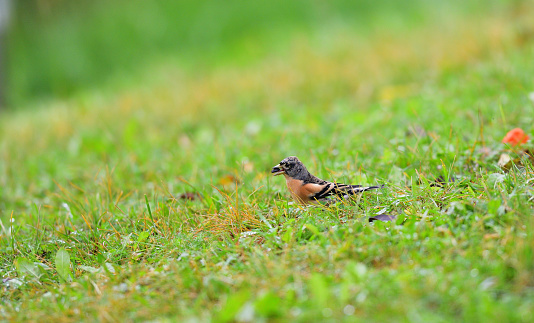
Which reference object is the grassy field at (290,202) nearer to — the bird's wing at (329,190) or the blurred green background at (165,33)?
the bird's wing at (329,190)

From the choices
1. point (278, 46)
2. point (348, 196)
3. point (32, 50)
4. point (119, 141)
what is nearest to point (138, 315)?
point (348, 196)

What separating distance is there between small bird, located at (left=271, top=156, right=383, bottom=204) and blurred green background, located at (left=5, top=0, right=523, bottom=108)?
26.7ft

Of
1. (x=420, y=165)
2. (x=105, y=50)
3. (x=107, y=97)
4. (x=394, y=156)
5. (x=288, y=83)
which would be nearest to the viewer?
(x=420, y=165)

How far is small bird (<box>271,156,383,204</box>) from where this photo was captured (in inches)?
143

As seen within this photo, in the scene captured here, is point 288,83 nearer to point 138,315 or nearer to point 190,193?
point 190,193

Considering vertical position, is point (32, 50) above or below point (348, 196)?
above

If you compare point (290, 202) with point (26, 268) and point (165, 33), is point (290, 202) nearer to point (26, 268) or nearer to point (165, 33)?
point (26, 268)

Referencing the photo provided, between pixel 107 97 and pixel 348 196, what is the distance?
28.2ft

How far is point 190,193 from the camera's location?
178 inches

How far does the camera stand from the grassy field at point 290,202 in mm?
2518

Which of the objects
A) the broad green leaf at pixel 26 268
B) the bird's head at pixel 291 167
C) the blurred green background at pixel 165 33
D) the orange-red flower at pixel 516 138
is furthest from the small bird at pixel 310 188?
the blurred green background at pixel 165 33

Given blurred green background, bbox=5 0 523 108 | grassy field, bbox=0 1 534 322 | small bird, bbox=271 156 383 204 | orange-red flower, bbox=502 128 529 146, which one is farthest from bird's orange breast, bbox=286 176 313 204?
blurred green background, bbox=5 0 523 108

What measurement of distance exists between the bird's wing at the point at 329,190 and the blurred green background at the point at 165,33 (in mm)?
8307

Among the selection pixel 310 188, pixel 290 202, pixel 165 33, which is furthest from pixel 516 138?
pixel 165 33
